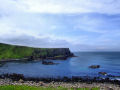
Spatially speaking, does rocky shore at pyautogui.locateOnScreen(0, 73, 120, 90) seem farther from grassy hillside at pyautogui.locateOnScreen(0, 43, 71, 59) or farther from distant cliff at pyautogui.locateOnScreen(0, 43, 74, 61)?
grassy hillside at pyautogui.locateOnScreen(0, 43, 71, 59)

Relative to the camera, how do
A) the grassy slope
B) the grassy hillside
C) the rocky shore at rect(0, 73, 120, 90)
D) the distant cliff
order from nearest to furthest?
the rocky shore at rect(0, 73, 120, 90) < the grassy slope < the distant cliff < the grassy hillside

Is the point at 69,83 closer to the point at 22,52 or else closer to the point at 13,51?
the point at 22,52

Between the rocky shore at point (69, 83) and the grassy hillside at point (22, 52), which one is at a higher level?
the grassy hillside at point (22, 52)

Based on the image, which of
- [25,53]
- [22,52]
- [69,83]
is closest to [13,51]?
[22,52]

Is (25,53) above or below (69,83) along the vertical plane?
above

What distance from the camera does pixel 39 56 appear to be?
182 m

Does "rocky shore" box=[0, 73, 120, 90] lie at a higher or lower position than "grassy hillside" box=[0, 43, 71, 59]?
lower

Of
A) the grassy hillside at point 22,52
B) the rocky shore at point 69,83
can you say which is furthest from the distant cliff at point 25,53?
the rocky shore at point 69,83

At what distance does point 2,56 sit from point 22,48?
37.0 metres

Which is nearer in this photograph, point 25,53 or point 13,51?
point 25,53

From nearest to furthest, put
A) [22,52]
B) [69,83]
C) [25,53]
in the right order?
1. [69,83]
2. [25,53]
3. [22,52]

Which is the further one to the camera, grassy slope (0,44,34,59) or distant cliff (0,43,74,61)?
distant cliff (0,43,74,61)

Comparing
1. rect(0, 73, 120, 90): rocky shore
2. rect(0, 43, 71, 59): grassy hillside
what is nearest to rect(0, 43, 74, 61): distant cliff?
rect(0, 43, 71, 59): grassy hillside

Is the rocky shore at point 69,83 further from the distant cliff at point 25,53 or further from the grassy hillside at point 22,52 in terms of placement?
the grassy hillside at point 22,52
